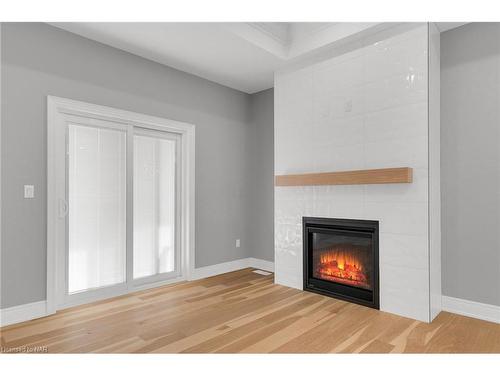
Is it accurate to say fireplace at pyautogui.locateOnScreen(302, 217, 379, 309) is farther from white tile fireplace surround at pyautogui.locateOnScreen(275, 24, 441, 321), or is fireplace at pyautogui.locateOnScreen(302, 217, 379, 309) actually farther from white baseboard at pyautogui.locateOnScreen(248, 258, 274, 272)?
white baseboard at pyautogui.locateOnScreen(248, 258, 274, 272)

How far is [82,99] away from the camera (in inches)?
120

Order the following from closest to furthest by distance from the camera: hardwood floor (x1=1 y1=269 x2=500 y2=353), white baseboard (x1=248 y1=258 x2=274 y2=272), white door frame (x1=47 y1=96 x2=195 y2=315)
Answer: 1. hardwood floor (x1=1 y1=269 x2=500 y2=353)
2. white door frame (x1=47 y1=96 x2=195 y2=315)
3. white baseboard (x1=248 y1=258 x2=274 y2=272)

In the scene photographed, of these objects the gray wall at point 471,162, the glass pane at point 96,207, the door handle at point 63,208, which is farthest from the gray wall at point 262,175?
the door handle at point 63,208

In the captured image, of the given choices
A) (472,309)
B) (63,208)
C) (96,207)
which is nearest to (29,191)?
(63,208)

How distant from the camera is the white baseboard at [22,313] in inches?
101

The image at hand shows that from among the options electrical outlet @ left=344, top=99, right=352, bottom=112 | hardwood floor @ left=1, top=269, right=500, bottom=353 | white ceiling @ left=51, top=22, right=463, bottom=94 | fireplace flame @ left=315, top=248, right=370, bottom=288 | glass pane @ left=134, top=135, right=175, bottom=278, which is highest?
white ceiling @ left=51, top=22, right=463, bottom=94

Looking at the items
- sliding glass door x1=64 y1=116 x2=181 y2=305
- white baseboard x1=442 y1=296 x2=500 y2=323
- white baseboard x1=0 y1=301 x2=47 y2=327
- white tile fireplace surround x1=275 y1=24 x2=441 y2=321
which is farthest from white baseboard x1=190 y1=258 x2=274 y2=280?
white baseboard x1=442 y1=296 x2=500 y2=323

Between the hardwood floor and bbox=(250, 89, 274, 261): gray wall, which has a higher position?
bbox=(250, 89, 274, 261): gray wall

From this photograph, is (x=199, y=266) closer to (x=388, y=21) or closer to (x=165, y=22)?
(x=165, y=22)

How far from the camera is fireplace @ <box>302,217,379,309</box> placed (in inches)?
119

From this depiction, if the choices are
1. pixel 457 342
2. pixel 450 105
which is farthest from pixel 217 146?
pixel 457 342

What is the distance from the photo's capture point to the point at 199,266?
4109mm

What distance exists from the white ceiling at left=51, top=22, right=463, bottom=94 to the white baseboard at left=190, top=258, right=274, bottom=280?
2583 millimetres
